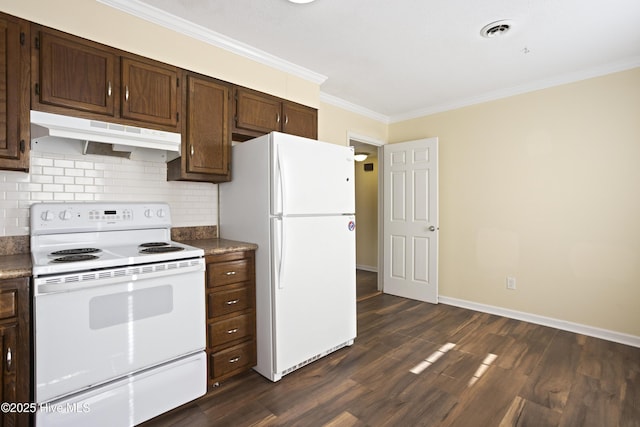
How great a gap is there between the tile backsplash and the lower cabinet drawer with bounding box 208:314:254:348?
0.88 m

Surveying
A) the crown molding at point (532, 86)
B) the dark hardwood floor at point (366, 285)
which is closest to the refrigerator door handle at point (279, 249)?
the dark hardwood floor at point (366, 285)

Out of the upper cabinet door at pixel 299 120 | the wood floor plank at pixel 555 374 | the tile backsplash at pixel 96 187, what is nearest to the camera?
the tile backsplash at pixel 96 187

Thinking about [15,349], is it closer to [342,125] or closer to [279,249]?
[279,249]

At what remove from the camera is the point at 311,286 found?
2443mm

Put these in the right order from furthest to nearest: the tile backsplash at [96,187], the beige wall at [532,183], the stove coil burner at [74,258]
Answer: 1. the beige wall at [532,183]
2. the tile backsplash at [96,187]
3. the stove coil burner at [74,258]

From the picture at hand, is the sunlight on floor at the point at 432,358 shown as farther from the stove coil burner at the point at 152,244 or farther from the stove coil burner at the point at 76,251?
the stove coil burner at the point at 76,251

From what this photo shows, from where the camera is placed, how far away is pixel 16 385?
1464 mm

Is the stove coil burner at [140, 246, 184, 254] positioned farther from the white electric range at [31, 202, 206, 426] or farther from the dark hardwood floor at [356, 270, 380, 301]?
the dark hardwood floor at [356, 270, 380, 301]

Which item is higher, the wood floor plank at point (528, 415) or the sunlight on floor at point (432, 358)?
the sunlight on floor at point (432, 358)

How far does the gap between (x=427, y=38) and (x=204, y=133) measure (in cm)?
184

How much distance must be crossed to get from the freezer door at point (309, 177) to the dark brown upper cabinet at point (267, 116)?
1.87 feet

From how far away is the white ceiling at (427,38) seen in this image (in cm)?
209

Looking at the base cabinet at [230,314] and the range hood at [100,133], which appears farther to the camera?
the base cabinet at [230,314]

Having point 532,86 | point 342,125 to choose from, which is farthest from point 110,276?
point 532,86
